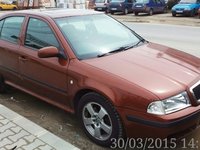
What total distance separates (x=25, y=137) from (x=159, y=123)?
1.71m

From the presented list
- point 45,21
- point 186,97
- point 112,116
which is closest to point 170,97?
point 186,97

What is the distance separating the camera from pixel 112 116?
12.4 ft

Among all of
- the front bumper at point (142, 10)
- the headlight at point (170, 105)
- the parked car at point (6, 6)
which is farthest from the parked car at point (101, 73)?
the parked car at point (6, 6)

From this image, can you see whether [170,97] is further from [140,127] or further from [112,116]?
[112,116]

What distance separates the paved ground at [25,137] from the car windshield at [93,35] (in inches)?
42.8

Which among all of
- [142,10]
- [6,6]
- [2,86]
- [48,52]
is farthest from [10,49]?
[6,6]

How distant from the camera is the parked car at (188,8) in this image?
25.3m

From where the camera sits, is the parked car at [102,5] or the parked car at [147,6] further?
the parked car at [102,5]

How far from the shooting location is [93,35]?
188 inches

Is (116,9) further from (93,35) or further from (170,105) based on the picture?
(170,105)

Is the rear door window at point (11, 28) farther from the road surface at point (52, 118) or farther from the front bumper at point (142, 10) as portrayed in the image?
the front bumper at point (142, 10)

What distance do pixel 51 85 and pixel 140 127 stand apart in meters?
1.57

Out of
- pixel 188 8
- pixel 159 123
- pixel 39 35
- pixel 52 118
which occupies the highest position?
pixel 39 35

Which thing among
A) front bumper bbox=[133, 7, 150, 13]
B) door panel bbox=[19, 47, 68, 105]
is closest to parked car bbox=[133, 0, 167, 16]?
front bumper bbox=[133, 7, 150, 13]
